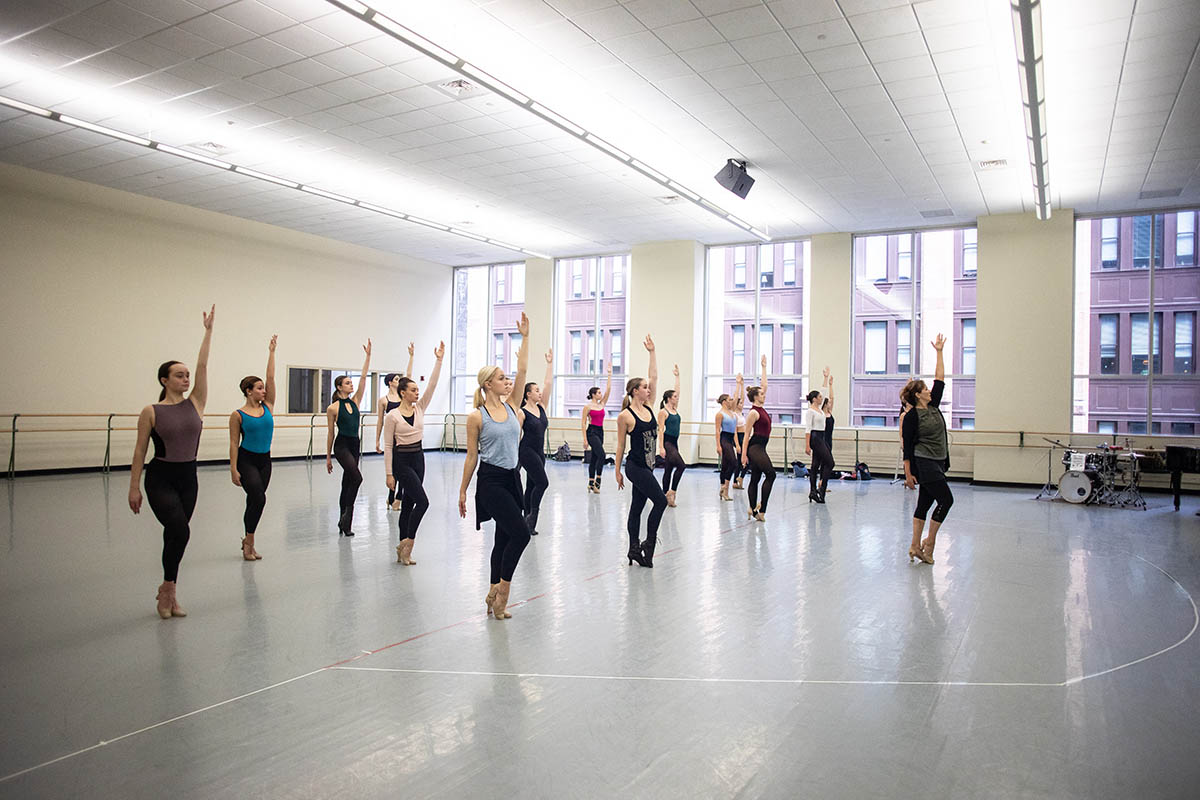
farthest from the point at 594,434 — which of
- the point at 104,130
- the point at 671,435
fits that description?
the point at 104,130

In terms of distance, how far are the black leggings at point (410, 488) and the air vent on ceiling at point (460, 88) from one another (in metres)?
3.92

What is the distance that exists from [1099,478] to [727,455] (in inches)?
208

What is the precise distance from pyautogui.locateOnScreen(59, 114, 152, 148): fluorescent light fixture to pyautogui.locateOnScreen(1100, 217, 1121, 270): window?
14582 mm

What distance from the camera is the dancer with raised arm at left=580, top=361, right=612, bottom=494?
36.6ft

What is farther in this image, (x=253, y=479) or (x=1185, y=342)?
(x=1185, y=342)

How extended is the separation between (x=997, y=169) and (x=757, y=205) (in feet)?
12.0

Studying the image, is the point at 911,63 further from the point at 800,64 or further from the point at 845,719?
the point at 845,719

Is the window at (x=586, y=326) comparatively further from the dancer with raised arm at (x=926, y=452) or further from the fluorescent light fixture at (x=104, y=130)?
the dancer with raised arm at (x=926, y=452)

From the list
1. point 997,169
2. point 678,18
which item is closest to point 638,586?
point 678,18

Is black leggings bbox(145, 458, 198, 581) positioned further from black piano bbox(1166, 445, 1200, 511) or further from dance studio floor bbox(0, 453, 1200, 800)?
black piano bbox(1166, 445, 1200, 511)

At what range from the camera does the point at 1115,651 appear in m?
4.07

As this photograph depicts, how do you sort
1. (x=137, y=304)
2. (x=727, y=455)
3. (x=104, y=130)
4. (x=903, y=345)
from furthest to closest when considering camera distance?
(x=903, y=345), (x=137, y=304), (x=727, y=455), (x=104, y=130)

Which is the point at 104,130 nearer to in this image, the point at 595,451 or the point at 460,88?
the point at 460,88

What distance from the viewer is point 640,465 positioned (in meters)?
6.25
